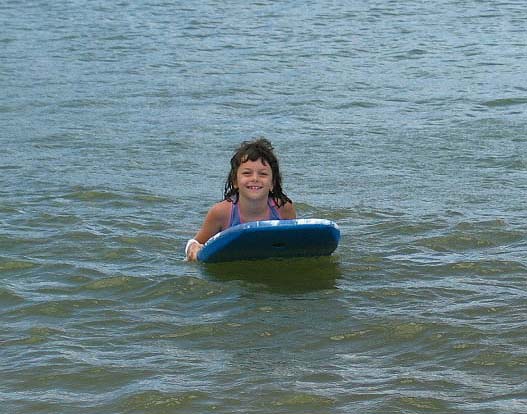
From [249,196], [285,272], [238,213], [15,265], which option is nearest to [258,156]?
[249,196]

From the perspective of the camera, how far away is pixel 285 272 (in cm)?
761

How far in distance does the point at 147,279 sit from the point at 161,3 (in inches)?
546

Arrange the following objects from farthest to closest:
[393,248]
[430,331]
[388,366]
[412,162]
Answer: [412,162], [393,248], [430,331], [388,366]

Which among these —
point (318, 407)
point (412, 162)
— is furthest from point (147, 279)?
point (412, 162)

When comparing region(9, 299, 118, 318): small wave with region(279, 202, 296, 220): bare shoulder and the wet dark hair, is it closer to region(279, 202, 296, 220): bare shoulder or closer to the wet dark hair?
the wet dark hair

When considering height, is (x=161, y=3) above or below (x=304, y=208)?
above

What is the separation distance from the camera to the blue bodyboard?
7.27 m

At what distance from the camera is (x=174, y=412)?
216 inches

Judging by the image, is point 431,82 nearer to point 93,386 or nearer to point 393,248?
point 393,248

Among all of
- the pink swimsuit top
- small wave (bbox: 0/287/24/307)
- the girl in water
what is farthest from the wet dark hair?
small wave (bbox: 0/287/24/307)

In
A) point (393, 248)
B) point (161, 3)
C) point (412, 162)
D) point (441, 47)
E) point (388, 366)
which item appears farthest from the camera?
point (161, 3)

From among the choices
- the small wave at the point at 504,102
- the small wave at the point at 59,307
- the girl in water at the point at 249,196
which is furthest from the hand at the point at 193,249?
the small wave at the point at 504,102

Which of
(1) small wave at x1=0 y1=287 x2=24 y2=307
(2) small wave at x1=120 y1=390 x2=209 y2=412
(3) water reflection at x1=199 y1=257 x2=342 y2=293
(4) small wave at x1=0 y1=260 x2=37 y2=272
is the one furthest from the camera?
(4) small wave at x1=0 y1=260 x2=37 y2=272

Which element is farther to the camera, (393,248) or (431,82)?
(431,82)
